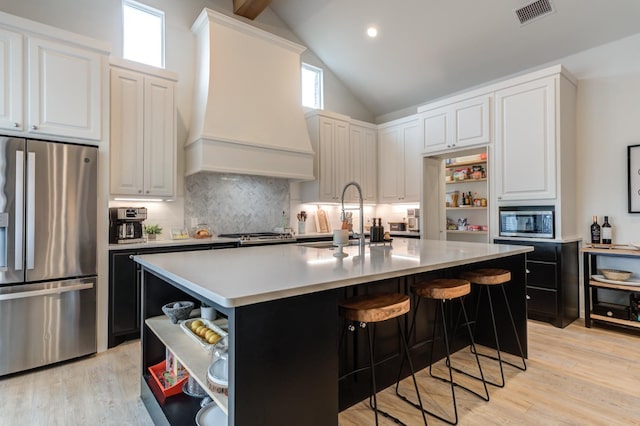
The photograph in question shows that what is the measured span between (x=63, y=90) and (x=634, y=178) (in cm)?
551

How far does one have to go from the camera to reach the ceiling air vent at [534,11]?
346 centimetres

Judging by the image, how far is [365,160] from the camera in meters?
5.53

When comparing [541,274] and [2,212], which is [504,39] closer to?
[541,274]

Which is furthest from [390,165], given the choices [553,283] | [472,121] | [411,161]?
[553,283]

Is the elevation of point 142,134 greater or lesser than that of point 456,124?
lesser

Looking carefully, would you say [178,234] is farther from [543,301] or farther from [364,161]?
[543,301]

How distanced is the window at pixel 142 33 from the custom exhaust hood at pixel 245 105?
0.42 metres

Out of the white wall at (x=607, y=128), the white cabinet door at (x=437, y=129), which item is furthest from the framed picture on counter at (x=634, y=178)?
the white cabinet door at (x=437, y=129)

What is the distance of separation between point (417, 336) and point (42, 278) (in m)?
2.92

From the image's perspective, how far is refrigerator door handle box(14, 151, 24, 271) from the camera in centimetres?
247

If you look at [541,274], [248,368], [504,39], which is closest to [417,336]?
[248,368]

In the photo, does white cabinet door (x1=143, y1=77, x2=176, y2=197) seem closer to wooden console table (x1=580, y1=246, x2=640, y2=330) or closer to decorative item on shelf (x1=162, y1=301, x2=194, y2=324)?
decorative item on shelf (x1=162, y1=301, x2=194, y2=324)

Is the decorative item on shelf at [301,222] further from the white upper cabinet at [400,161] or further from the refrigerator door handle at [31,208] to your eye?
the refrigerator door handle at [31,208]

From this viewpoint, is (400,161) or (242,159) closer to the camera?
(242,159)
